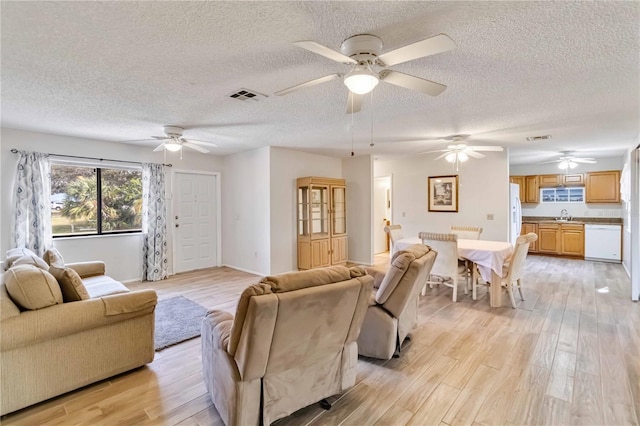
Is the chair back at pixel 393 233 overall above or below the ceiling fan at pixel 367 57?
below

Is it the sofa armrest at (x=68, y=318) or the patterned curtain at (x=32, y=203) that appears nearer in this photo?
the sofa armrest at (x=68, y=318)

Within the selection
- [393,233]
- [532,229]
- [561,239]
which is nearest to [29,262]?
[393,233]

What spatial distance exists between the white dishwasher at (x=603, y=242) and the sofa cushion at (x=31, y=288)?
9.16 meters

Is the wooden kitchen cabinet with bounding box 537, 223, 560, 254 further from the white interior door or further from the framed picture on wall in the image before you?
the white interior door

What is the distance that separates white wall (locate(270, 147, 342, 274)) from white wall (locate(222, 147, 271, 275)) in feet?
0.37

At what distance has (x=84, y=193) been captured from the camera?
4.95 m

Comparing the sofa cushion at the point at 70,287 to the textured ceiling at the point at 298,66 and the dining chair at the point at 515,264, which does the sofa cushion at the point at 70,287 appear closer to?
the textured ceiling at the point at 298,66

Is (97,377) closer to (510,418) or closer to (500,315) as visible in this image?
(510,418)

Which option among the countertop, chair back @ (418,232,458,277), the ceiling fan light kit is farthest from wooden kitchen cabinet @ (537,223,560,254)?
the ceiling fan light kit

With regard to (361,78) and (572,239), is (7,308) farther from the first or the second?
(572,239)

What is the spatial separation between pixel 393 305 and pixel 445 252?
199 centimetres

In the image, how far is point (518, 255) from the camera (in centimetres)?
375

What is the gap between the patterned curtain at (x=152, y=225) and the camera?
539 centimetres

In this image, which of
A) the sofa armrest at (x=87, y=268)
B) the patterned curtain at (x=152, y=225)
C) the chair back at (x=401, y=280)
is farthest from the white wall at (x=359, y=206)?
the sofa armrest at (x=87, y=268)
